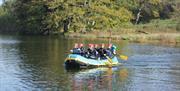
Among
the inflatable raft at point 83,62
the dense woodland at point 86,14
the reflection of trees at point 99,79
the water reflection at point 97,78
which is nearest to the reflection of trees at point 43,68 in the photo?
the inflatable raft at point 83,62

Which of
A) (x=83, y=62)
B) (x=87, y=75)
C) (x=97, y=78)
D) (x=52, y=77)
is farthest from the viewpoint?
(x=83, y=62)

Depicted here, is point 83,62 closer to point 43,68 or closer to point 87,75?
point 87,75

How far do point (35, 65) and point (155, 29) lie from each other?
4841cm

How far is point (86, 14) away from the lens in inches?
3821

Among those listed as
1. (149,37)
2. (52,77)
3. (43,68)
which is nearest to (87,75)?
(52,77)

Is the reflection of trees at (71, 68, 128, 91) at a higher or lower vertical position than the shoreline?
higher

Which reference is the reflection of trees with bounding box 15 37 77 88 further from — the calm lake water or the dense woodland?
the dense woodland

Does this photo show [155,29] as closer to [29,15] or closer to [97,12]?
[97,12]

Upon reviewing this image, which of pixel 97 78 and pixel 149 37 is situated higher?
pixel 97 78

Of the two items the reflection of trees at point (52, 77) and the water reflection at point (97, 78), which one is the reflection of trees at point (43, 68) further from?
the water reflection at point (97, 78)

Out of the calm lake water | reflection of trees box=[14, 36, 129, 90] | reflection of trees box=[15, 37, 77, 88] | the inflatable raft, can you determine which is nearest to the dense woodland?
reflection of trees box=[15, 37, 77, 88]

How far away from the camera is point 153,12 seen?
360ft

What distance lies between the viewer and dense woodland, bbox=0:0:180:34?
311 feet

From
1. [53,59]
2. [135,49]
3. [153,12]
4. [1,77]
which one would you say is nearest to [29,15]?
[153,12]
